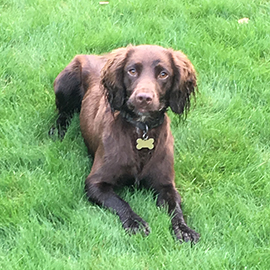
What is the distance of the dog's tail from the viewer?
4352mm

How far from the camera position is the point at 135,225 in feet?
10.2

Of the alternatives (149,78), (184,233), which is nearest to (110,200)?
(184,233)

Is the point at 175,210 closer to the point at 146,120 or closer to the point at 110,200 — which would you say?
the point at 110,200

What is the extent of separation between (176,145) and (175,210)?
0.87 meters

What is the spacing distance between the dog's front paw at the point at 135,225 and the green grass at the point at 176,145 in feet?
0.19

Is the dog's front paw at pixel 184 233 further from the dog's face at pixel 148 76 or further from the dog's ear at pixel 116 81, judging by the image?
the dog's ear at pixel 116 81

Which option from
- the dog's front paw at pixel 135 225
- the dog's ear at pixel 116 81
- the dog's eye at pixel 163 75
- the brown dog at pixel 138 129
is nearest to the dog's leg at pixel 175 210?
the brown dog at pixel 138 129

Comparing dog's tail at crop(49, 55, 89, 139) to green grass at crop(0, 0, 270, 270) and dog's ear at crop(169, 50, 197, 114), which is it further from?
dog's ear at crop(169, 50, 197, 114)

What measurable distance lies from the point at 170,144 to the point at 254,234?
0.91 meters

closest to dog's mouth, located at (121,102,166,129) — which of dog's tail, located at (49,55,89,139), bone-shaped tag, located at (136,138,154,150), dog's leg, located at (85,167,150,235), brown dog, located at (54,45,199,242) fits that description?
brown dog, located at (54,45,199,242)

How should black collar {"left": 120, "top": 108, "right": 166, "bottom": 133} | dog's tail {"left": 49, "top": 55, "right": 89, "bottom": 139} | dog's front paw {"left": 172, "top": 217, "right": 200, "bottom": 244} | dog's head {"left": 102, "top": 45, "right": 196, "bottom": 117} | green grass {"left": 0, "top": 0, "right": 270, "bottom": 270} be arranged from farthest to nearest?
dog's tail {"left": 49, "top": 55, "right": 89, "bottom": 139}, black collar {"left": 120, "top": 108, "right": 166, "bottom": 133}, dog's head {"left": 102, "top": 45, "right": 196, "bottom": 117}, dog's front paw {"left": 172, "top": 217, "right": 200, "bottom": 244}, green grass {"left": 0, "top": 0, "right": 270, "bottom": 270}

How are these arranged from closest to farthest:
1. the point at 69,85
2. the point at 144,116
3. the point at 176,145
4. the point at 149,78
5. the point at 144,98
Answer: the point at 144,98
the point at 149,78
the point at 144,116
the point at 176,145
the point at 69,85

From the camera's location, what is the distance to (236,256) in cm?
287

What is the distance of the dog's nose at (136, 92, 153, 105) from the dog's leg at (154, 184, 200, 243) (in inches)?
29.0
